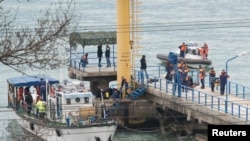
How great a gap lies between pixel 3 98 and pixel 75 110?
15.2 metres

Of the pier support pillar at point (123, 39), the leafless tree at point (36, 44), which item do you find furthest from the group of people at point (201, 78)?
the leafless tree at point (36, 44)

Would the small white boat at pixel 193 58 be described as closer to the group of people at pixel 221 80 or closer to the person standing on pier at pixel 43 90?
the person standing on pier at pixel 43 90

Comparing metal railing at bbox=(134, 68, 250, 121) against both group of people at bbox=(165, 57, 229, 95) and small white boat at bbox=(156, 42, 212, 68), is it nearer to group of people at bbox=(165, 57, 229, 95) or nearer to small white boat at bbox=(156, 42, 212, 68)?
group of people at bbox=(165, 57, 229, 95)

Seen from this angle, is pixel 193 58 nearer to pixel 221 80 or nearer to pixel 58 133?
pixel 221 80

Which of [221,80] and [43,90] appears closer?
[221,80]

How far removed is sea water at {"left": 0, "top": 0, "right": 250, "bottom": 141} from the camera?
58375 mm

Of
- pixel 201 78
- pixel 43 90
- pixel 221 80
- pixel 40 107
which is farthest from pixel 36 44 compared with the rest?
pixel 43 90

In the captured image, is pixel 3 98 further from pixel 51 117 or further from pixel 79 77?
pixel 51 117

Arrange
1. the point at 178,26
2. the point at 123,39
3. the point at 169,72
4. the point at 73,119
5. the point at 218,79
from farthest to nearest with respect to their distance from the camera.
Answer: the point at 178,26 → the point at 123,39 → the point at 169,72 → the point at 218,79 → the point at 73,119

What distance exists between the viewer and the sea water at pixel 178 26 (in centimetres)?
5838

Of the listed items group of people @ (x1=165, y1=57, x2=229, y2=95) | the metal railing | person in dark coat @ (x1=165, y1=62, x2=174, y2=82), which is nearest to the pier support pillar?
the metal railing

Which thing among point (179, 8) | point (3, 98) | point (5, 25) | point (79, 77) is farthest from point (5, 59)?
point (179, 8)

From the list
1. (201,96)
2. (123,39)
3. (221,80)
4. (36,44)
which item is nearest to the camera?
(36,44)

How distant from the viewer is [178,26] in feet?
277
